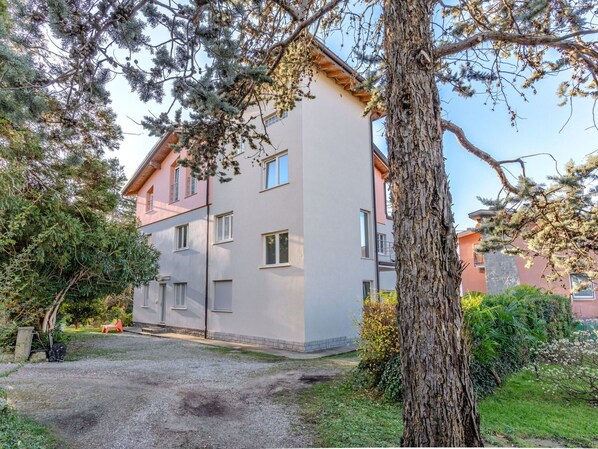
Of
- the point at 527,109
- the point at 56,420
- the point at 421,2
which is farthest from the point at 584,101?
the point at 56,420

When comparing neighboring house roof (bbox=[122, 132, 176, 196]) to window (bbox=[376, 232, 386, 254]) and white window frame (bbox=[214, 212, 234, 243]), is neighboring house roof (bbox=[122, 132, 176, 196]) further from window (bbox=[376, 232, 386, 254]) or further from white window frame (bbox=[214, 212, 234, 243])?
window (bbox=[376, 232, 386, 254])

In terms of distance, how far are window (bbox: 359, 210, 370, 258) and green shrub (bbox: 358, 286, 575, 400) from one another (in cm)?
723

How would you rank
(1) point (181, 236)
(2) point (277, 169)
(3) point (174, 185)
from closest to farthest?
(2) point (277, 169)
(1) point (181, 236)
(3) point (174, 185)

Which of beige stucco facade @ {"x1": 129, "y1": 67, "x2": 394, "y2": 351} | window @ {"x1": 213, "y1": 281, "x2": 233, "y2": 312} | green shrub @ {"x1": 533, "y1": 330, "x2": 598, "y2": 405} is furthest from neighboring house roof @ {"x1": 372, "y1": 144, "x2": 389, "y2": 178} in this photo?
green shrub @ {"x1": 533, "y1": 330, "x2": 598, "y2": 405}

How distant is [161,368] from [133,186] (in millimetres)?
16273

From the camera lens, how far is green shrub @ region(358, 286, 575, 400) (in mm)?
5770

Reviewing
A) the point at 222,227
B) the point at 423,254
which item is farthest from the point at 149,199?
the point at 423,254

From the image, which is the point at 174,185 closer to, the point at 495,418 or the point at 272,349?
the point at 272,349

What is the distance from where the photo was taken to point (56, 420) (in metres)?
4.89

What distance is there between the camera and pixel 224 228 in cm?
1495

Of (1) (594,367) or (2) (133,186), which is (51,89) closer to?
(1) (594,367)

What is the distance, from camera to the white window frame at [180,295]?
16.5 metres

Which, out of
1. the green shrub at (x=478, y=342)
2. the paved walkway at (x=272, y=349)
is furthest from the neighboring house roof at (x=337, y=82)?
the paved walkway at (x=272, y=349)

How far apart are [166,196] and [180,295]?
5569 mm
